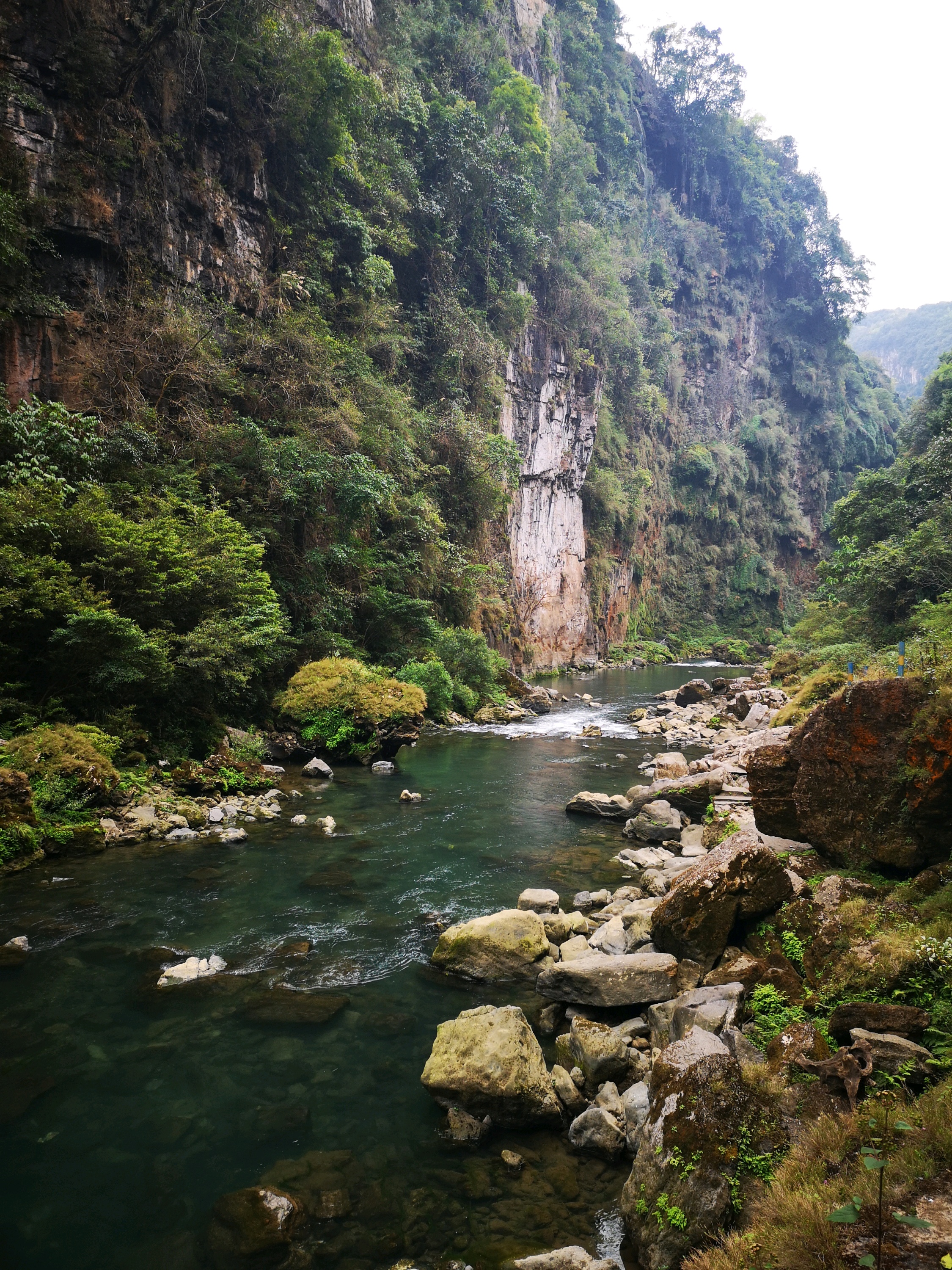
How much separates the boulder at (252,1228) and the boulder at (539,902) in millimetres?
3749

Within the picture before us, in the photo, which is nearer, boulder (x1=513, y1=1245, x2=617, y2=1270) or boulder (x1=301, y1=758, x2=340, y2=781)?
boulder (x1=513, y1=1245, x2=617, y2=1270)

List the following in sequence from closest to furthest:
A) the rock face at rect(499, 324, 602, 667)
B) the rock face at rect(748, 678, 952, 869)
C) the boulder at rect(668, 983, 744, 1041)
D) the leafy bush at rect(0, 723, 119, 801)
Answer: the boulder at rect(668, 983, 744, 1041), the rock face at rect(748, 678, 952, 869), the leafy bush at rect(0, 723, 119, 801), the rock face at rect(499, 324, 602, 667)

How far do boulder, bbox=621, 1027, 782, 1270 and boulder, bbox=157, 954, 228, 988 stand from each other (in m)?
3.85

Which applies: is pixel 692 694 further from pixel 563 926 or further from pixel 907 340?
pixel 907 340

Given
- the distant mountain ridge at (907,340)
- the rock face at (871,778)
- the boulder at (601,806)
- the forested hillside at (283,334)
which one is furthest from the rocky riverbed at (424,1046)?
the distant mountain ridge at (907,340)

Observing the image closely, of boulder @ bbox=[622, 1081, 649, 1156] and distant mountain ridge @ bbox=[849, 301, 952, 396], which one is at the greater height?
distant mountain ridge @ bbox=[849, 301, 952, 396]

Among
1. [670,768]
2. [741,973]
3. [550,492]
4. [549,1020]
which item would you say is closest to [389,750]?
[670,768]

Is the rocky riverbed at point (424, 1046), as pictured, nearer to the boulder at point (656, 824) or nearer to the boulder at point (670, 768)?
Answer: the boulder at point (656, 824)

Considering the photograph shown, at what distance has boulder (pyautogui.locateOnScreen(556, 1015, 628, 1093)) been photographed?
4.21m

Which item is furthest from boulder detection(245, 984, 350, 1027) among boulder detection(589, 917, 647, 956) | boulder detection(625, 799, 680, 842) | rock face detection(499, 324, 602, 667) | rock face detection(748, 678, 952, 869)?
rock face detection(499, 324, 602, 667)

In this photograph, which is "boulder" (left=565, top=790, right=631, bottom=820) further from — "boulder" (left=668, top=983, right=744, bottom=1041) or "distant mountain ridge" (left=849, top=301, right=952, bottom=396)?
"distant mountain ridge" (left=849, top=301, right=952, bottom=396)

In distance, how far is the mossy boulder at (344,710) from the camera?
13492 mm

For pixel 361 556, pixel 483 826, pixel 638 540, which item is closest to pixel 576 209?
pixel 638 540

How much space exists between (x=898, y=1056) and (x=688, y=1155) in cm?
112
